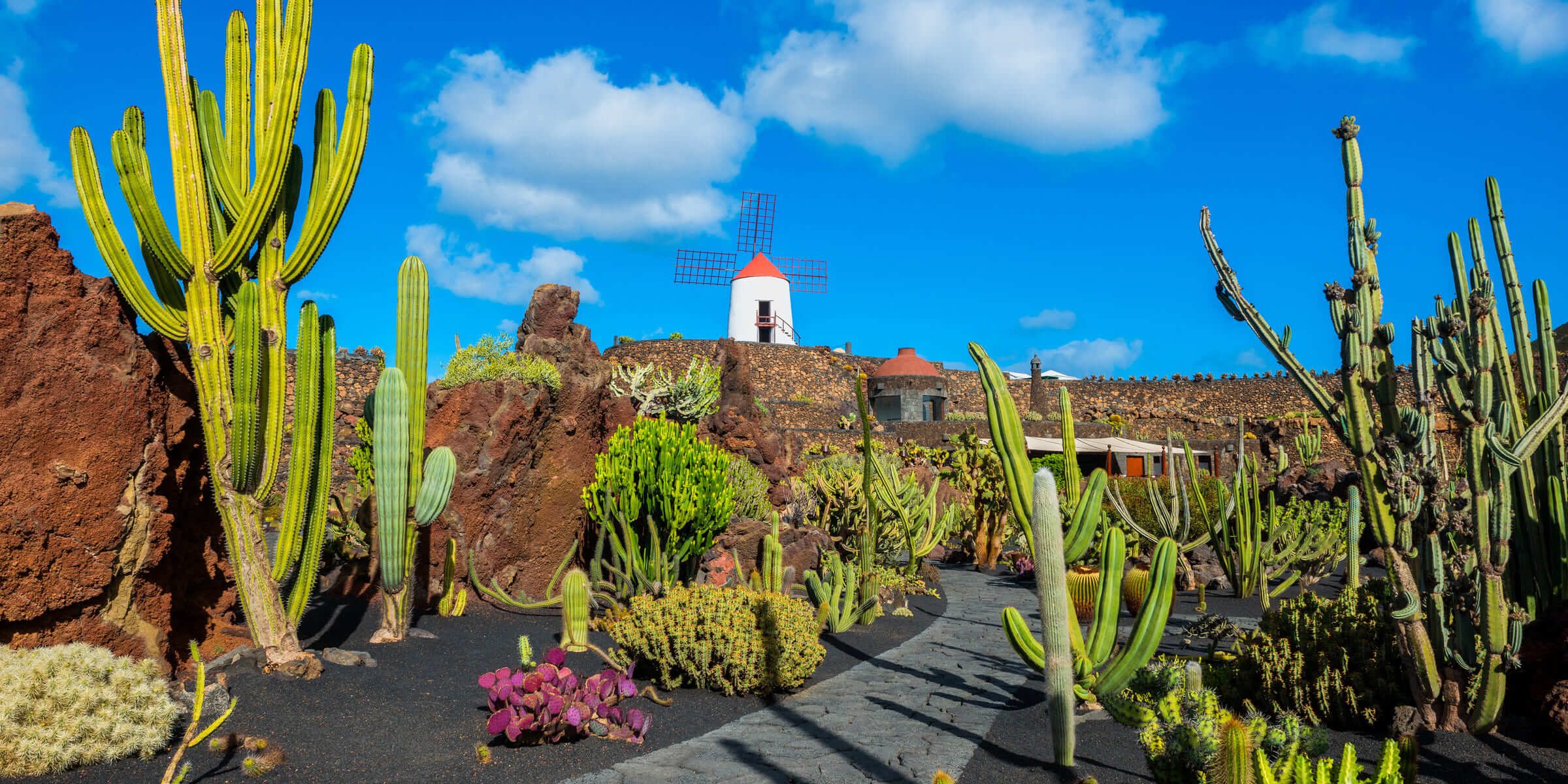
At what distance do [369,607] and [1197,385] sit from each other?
38868 millimetres

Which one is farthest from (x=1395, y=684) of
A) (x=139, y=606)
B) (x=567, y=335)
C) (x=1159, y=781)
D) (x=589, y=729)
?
(x=567, y=335)

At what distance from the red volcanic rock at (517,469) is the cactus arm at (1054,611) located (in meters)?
5.30

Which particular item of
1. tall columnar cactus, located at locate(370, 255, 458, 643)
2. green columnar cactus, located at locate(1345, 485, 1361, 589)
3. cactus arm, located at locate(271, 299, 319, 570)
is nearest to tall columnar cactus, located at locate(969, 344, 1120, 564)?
green columnar cactus, located at locate(1345, 485, 1361, 589)

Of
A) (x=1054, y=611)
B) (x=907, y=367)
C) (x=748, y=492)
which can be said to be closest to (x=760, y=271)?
(x=907, y=367)

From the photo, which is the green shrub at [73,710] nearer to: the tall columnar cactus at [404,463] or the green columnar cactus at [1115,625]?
the tall columnar cactus at [404,463]

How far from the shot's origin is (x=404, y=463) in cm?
597

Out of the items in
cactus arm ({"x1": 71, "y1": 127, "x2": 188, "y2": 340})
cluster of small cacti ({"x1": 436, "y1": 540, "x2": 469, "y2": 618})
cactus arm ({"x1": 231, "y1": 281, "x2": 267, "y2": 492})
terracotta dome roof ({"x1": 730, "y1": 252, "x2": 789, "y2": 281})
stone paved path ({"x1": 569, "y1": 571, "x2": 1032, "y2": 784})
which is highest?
terracotta dome roof ({"x1": 730, "y1": 252, "x2": 789, "y2": 281})

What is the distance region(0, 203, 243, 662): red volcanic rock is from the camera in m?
4.29

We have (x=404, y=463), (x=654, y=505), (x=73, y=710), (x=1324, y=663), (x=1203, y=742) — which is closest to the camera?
(x=1203, y=742)

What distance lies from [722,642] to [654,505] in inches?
95.5

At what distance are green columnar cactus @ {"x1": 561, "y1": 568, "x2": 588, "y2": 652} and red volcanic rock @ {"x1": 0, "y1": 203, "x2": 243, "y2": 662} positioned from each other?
2.23 m

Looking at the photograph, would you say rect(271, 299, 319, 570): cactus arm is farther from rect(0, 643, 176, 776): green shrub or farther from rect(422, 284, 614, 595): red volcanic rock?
rect(422, 284, 614, 595): red volcanic rock

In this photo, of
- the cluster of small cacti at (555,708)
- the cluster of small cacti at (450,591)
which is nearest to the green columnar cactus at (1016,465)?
the cluster of small cacti at (555,708)

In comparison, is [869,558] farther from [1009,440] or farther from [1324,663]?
[1009,440]
